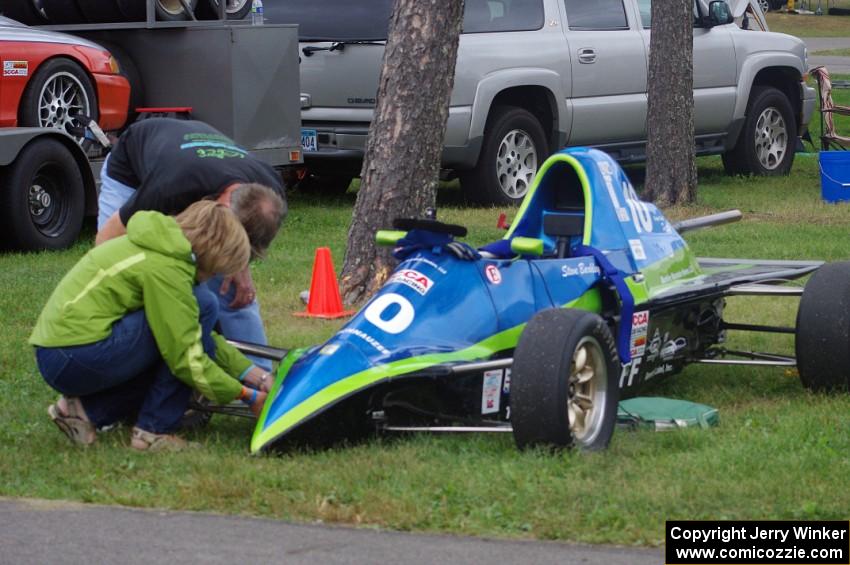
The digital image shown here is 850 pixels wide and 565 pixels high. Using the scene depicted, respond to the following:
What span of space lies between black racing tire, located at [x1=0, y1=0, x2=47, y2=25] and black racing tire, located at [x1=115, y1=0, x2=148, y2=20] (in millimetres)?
763

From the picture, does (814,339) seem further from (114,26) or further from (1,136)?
(114,26)

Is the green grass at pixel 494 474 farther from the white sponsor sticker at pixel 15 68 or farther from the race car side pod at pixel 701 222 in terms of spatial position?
the white sponsor sticker at pixel 15 68

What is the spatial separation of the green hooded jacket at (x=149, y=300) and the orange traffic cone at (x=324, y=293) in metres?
3.03

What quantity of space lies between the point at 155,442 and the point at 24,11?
25.4ft

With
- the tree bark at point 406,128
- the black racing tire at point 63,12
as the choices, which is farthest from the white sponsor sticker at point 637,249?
the black racing tire at point 63,12

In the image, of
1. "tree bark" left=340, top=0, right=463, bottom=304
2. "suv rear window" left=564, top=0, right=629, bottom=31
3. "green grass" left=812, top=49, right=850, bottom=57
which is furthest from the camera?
"green grass" left=812, top=49, right=850, bottom=57

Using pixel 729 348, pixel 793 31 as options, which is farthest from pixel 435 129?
pixel 793 31

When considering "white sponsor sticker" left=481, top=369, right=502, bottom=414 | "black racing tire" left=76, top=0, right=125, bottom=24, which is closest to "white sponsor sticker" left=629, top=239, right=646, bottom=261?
"white sponsor sticker" left=481, top=369, right=502, bottom=414

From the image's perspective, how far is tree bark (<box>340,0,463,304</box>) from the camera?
9.02 m

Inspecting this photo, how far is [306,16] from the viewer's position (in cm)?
1323

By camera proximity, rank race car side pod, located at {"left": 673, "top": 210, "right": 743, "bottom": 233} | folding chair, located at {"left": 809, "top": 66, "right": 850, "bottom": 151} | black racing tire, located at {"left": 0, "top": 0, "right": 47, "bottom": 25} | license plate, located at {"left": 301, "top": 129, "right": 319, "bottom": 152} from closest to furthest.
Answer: race car side pod, located at {"left": 673, "top": 210, "right": 743, "bottom": 233} → black racing tire, located at {"left": 0, "top": 0, "right": 47, "bottom": 25} → license plate, located at {"left": 301, "top": 129, "right": 319, "bottom": 152} → folding chair, located at {"left": 809, "top": 66, "right": 850, "bottom": 151}

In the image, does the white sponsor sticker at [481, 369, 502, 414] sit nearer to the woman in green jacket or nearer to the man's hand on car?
the woman in green jacket

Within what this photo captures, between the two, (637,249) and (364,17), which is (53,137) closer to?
(364,17)

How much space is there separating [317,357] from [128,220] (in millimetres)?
1111
